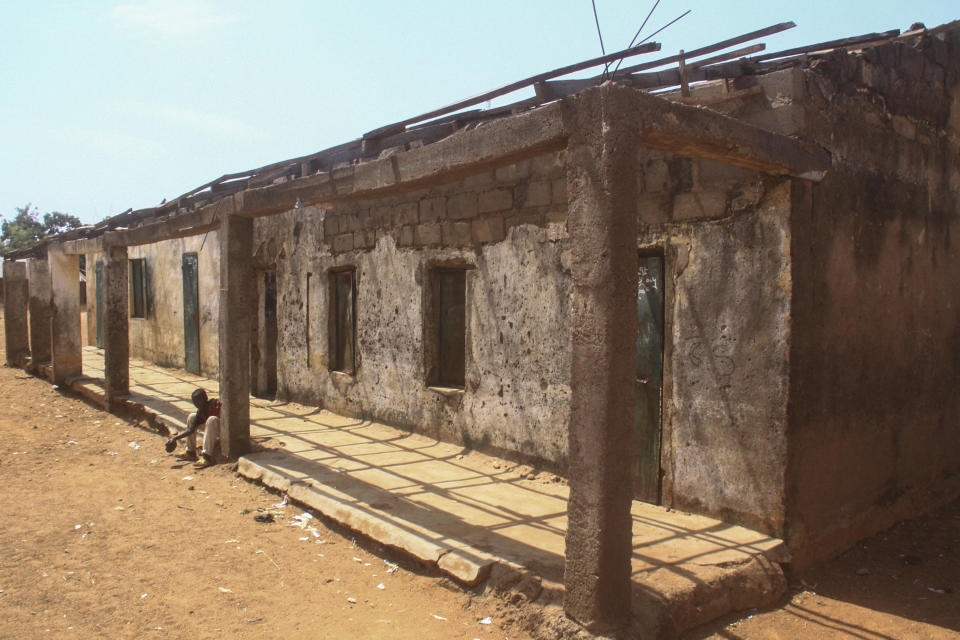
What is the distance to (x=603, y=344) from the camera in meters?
2.94

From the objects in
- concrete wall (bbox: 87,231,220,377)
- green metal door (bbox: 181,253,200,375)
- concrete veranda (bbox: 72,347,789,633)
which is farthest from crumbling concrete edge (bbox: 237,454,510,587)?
green metal door (bbox: 181,253,200,375)

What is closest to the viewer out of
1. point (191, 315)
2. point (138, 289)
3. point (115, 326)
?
point (115, 326)

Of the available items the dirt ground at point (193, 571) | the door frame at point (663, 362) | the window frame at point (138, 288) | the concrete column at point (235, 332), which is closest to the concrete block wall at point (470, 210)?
the door frame at point (663, 362)

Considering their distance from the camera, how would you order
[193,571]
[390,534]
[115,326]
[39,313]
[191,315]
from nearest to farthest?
[193,571] → [390,534] → [115,326] → [191,315] → [39,313]

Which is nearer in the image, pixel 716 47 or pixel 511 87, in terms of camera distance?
pixel 716 47

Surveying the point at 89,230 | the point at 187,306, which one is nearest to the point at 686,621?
the point at 187,306

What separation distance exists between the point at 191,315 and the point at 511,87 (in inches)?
345

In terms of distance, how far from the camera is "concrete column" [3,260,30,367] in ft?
44.4

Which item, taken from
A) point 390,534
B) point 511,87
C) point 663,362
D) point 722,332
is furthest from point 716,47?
point 390,534

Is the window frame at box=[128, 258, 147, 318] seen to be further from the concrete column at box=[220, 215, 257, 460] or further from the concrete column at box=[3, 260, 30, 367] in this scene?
the concrete column at box=[220, 215, 257, 460]

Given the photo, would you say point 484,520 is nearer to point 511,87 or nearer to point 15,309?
point 511,87

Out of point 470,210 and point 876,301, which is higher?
point 470,210

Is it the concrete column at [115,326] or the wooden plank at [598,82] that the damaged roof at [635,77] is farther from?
the concrete column at [115,326]

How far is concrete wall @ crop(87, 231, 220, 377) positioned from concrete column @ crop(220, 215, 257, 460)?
194 inches
